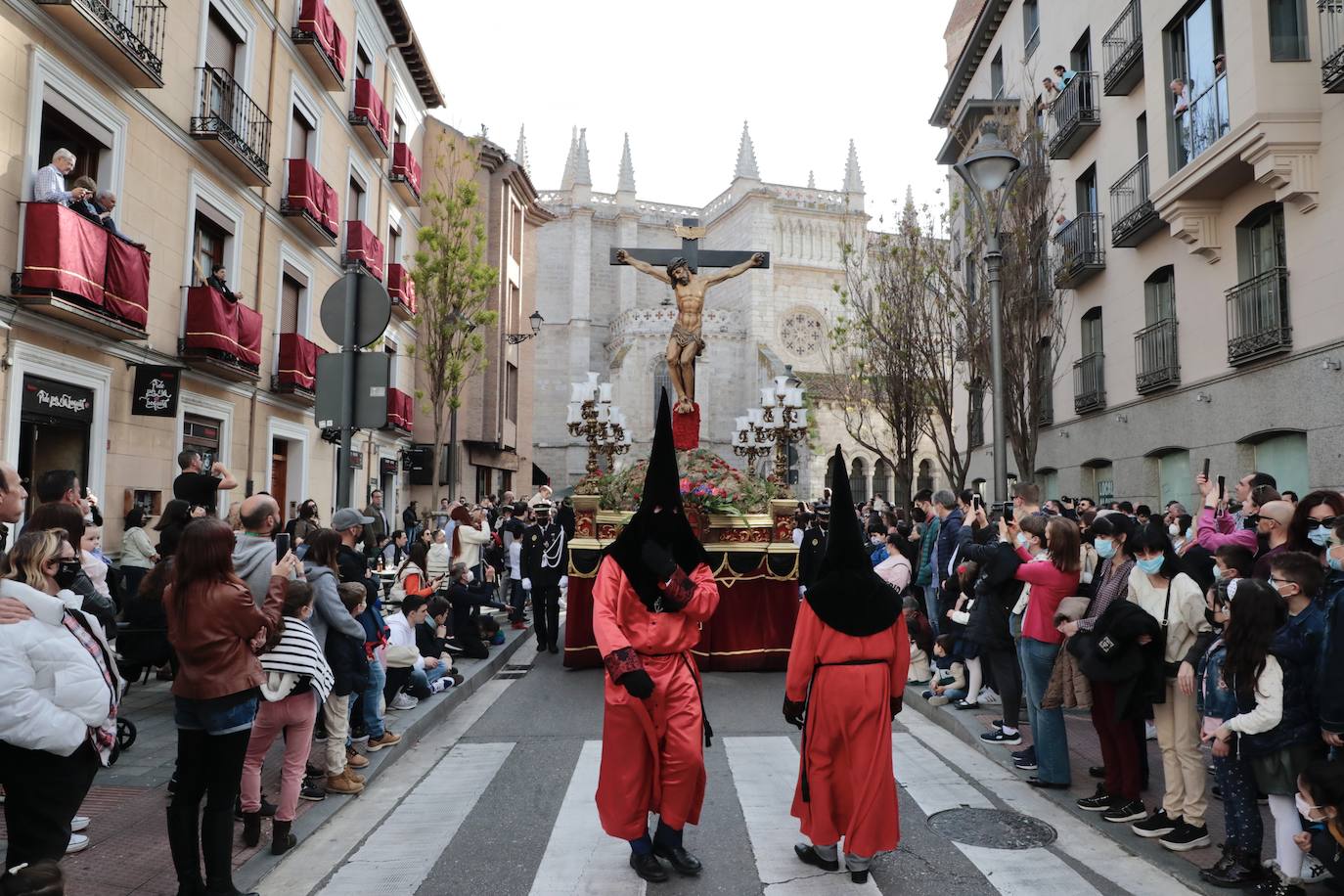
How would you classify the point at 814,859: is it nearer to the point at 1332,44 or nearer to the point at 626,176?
the point at 1332,44

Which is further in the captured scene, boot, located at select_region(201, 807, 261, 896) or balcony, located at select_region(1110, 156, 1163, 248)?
balcony, located at select_region(1110, 156, 1163, 248)

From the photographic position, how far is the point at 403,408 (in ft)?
76.2

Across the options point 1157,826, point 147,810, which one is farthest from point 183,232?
point 1157,826

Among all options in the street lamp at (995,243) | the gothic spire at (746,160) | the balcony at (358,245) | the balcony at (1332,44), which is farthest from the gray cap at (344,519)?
the gothic spire at (746,160)

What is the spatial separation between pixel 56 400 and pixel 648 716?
978cm

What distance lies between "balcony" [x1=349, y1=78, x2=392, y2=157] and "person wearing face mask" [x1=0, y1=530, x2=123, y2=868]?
18.8 meters

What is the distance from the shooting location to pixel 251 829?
5.00 meters

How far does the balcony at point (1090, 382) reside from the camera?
58.9 ft

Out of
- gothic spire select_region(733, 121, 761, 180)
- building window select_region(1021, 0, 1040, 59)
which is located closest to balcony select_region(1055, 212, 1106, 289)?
building window select_region(1021, 0, 1040, 59)

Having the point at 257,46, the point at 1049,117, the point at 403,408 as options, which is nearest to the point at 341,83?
the point at 257,46

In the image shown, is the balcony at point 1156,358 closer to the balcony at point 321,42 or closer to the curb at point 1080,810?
the curb at point 1080,810

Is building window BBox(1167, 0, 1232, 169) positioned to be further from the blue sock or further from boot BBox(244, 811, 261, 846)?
boot BBox(244, 811, 261, 846)

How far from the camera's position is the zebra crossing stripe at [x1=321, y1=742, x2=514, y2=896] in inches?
181

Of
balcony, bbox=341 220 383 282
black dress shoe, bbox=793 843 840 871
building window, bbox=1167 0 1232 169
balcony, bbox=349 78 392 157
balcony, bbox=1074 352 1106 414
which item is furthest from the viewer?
balcony, bbox=349 78 392 157
